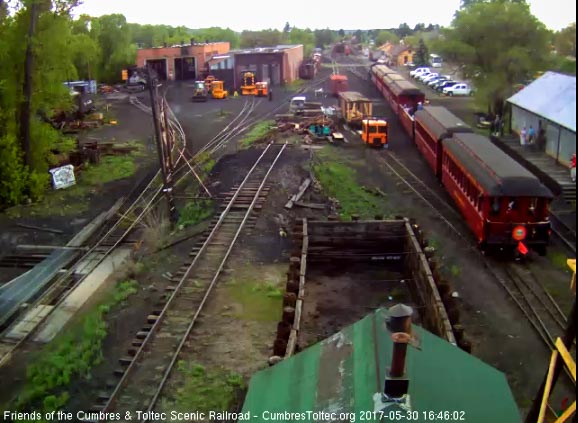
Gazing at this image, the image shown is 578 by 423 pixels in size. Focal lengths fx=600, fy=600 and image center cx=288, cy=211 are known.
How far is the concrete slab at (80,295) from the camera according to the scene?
13324 millimetres

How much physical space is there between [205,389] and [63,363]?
10.3 feet

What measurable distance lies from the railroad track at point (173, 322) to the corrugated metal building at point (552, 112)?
12.5 metres

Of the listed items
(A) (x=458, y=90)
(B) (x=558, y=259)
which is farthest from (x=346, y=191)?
(A) (x=458, y=90)

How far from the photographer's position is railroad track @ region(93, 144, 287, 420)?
33.1ft

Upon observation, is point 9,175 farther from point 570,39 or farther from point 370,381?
point 570,39

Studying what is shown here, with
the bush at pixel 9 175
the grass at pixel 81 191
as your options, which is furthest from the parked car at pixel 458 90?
the bush at pixel 9 175

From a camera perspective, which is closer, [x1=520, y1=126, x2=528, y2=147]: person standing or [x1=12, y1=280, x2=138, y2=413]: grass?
[x1=12, y1=280, x2=138, y2=413]: grass

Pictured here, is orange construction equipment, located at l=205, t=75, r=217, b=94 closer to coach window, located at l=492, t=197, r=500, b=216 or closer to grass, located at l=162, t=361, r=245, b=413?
coach window, located at l=492, t=197, r=500, b=216

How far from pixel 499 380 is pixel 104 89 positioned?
2336 inches

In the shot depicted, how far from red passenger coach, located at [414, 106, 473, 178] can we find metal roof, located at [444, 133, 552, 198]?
2493 mm

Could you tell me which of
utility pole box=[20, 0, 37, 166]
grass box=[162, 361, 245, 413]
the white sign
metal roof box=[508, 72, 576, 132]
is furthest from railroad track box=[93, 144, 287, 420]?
metal roof box=[508, 72, 576, 132]

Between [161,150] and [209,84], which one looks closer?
[161,150]

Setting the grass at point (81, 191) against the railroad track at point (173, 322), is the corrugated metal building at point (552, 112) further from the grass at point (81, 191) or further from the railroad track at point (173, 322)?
the grass at point (81, 191)

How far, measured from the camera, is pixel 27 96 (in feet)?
76.9
